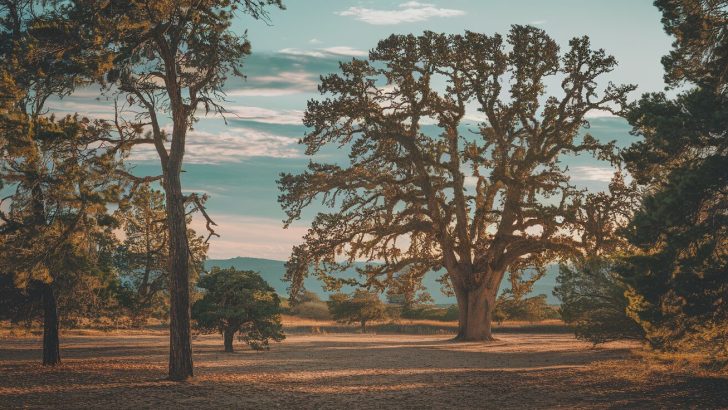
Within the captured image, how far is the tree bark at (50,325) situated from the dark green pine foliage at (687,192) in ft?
59.0

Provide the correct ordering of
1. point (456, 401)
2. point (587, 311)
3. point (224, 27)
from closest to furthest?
point (456, 401) < point (224, 27) < point (587, 311)

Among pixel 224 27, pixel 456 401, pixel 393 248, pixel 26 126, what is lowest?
pixel 456 401

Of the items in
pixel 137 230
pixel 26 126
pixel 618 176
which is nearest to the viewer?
pixel 26 126

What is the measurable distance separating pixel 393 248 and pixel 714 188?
21853 millimetres

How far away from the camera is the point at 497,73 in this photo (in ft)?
113

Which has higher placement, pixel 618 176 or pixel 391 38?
pixel 391 38

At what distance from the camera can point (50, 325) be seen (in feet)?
75.4

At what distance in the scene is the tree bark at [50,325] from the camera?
2295 cm

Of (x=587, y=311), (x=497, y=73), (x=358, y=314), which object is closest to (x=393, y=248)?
(x=497, y=73)

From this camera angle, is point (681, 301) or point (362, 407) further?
point (681, 301)

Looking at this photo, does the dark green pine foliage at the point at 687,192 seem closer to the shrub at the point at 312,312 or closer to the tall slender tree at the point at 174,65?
the tall slender tree at the point at 174,65

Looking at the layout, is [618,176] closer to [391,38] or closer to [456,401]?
[391,38]

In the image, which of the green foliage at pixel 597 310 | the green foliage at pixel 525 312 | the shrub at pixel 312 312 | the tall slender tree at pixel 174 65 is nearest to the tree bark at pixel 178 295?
the tall slender tree at pixel 174 65

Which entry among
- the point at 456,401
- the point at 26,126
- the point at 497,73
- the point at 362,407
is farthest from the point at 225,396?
the point at 497,73
